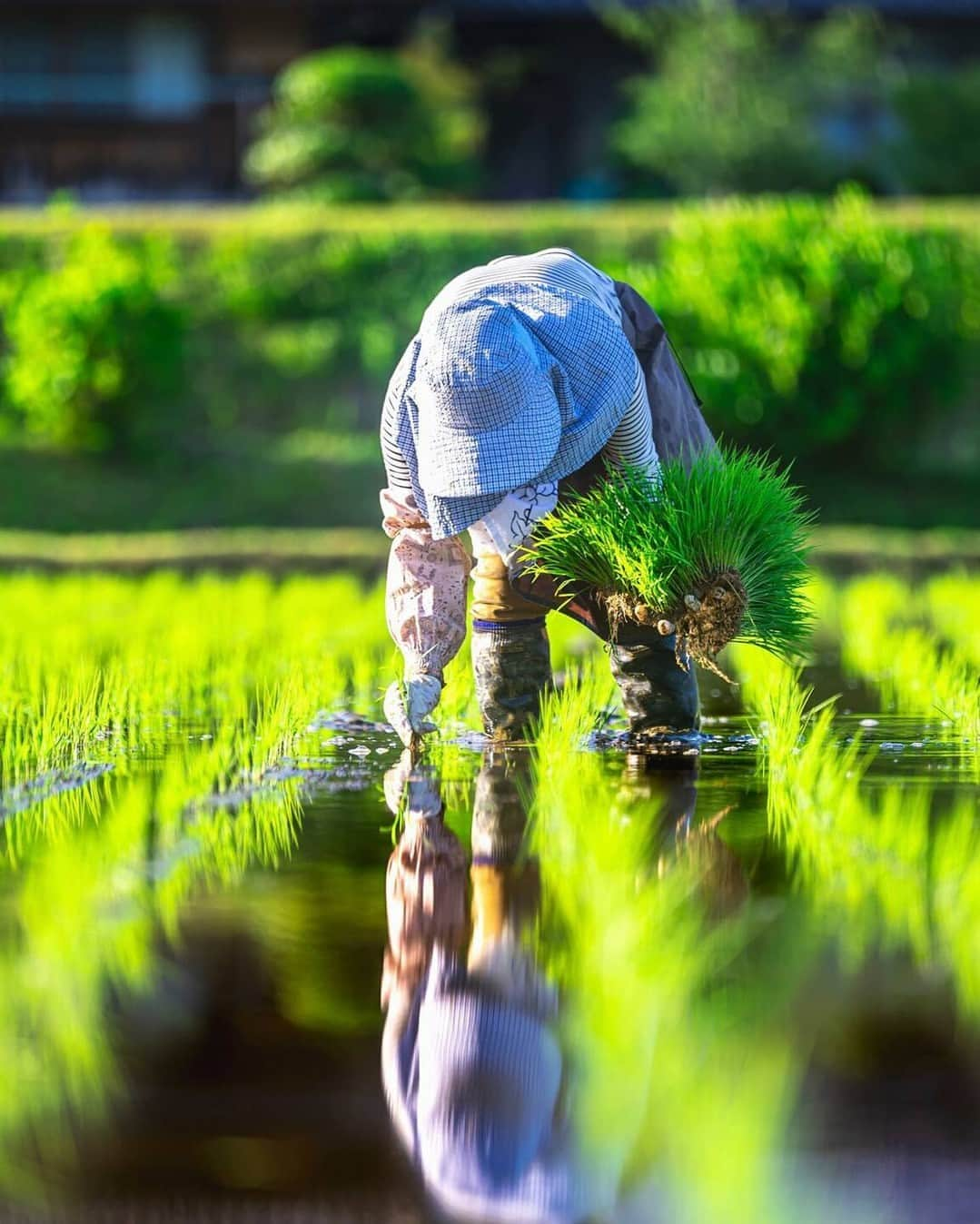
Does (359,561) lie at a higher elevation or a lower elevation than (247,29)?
lower

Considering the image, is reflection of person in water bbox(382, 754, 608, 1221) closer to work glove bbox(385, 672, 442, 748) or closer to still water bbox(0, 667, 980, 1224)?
still water bbox(0, 667, 980, 1224)

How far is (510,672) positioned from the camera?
14.0ft

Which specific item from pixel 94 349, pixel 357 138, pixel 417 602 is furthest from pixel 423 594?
pixel 357 138

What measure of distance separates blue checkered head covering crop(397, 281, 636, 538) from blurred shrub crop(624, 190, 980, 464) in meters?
8.35

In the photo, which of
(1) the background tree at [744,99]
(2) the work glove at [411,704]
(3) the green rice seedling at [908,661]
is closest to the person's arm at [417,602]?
(2) the work glove at [411,704]

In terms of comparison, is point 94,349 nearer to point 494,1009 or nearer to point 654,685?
point 654,685

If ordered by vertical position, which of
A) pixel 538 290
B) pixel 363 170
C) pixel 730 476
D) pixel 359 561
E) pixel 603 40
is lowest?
pixel 359 561

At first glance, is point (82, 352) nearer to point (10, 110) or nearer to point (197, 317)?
point (197, 317)

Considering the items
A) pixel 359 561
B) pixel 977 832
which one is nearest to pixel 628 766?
pixel 977 832

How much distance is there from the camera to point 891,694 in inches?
203

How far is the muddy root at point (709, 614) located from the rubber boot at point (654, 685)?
0.77ft

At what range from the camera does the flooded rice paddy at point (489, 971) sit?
171cm

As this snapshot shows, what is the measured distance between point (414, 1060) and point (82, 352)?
37.9 ft

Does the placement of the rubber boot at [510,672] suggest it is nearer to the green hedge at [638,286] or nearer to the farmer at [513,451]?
the farmer at [513,451]
